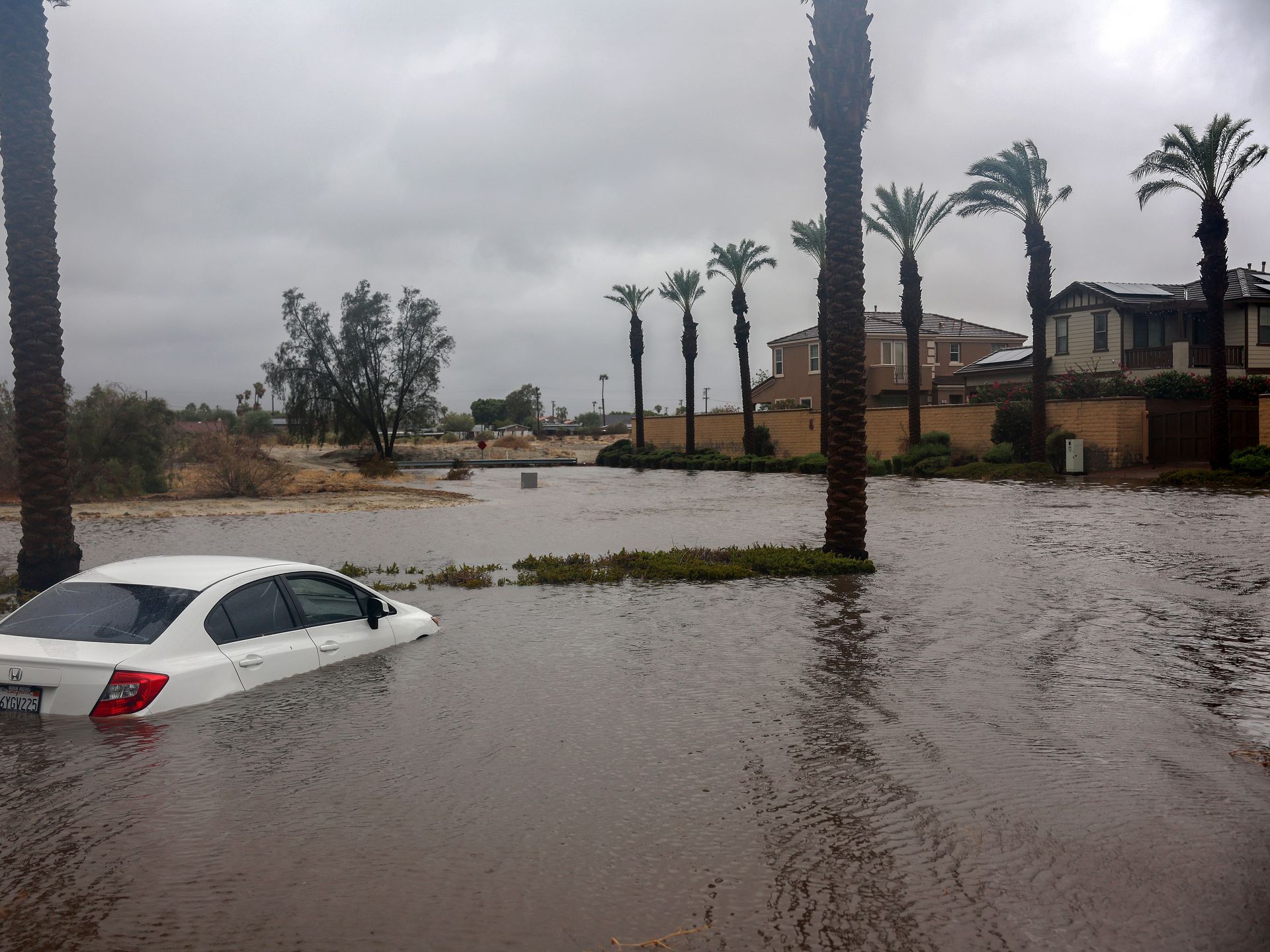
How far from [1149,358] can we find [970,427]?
9.23 m

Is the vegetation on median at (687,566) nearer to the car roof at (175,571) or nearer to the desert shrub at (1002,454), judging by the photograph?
the car roof at (175,571)

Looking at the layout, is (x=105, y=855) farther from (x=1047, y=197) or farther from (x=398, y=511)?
(x=1047, y=197)

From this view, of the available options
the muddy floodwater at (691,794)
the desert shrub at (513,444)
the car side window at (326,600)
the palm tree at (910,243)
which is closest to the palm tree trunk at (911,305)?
the palm tree at (910,243)

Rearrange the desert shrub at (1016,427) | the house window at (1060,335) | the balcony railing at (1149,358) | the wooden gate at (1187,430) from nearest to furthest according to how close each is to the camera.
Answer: the wooden gate at (1187,430) < the desert shrub at (1016,427) < the balcony railing at (1149,358) < the house window at (1060,335)

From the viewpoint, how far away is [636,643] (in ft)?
35.6

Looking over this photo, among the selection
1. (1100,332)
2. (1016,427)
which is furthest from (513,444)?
(1016,427)

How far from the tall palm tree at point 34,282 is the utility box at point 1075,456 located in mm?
33936

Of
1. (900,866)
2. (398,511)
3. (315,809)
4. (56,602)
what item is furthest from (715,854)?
(398,511)

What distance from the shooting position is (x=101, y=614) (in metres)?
7.11

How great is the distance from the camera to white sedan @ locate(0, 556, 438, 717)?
6531 mm

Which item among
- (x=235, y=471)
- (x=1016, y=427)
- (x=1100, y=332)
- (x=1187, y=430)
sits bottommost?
(x=235, y=471)

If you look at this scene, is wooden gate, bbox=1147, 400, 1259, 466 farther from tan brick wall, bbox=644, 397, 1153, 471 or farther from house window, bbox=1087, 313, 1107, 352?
house window, bbox=1087, 313, 1107, 352

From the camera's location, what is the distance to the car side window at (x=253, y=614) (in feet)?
24.1

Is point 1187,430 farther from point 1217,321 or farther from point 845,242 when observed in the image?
point 845,242
